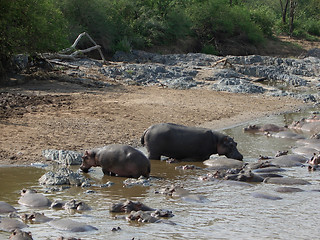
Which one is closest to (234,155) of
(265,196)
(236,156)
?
(236,156)

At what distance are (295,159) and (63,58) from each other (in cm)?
1364

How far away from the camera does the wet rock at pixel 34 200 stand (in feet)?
24.0

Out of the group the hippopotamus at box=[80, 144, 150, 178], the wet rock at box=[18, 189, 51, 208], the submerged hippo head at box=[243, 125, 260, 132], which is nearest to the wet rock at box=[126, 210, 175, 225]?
the wet rock at box=[18, 189, 51, 208]

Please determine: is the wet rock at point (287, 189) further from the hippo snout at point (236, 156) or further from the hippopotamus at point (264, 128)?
the hippopotamus at point (264, 128)

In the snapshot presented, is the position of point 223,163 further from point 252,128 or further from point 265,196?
point 252,128

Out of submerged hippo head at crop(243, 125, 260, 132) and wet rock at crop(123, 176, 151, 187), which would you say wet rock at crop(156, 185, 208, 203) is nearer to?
wet rock at crop(123, 176, 151, 187)

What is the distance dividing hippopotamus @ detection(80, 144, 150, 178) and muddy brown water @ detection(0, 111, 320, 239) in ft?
0.59

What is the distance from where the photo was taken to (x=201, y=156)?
10984 millimetres

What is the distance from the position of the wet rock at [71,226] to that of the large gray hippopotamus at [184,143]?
423cm

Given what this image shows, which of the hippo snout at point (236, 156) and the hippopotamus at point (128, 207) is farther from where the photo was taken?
the hippo snout at point (236, 156)

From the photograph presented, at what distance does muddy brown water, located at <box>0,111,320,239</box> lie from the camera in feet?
21.4

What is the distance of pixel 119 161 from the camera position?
29.9 ft

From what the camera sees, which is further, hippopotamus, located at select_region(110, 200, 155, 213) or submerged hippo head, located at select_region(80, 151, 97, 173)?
submerged hippo head, located at select_region(80, 151, 97, 173)

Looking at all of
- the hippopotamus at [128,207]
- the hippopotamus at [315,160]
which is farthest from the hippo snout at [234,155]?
the hippopotamus at [128,207]
